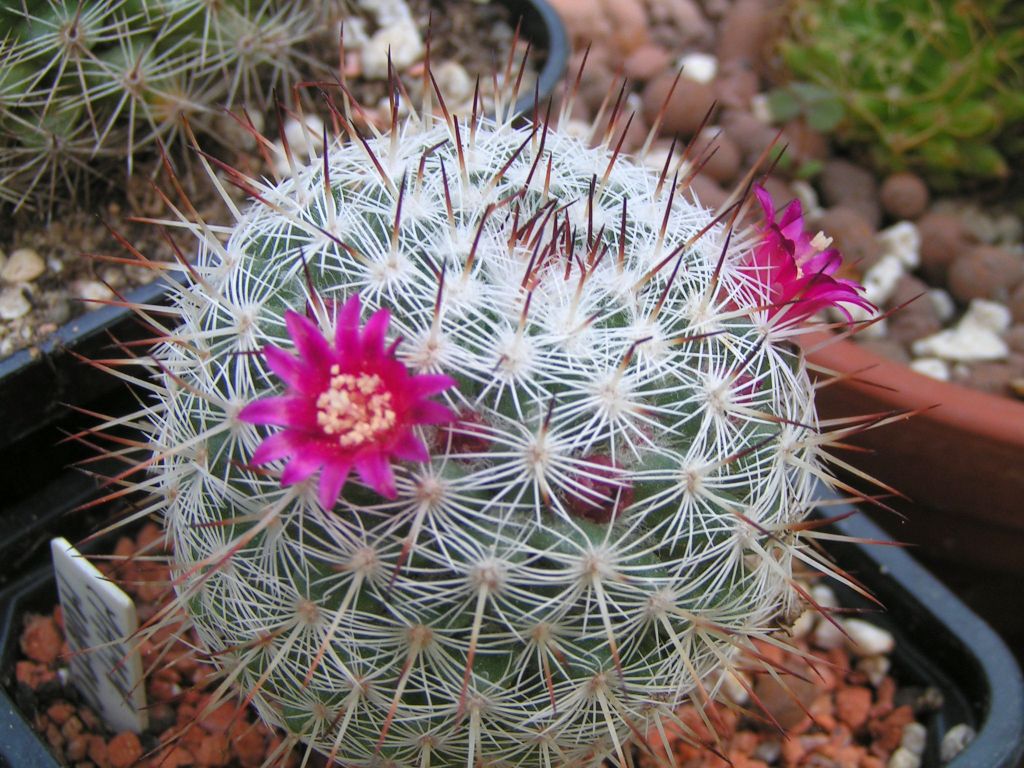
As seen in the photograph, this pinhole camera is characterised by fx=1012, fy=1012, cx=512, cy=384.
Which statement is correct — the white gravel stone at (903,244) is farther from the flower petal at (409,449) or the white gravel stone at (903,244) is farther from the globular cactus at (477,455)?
the flower petal at (409,449)

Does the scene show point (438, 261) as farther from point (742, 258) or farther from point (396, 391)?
point (742, 258)

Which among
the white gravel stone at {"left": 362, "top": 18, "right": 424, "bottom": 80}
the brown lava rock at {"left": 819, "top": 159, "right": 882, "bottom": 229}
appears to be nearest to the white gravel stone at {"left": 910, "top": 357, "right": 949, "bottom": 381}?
the brown lava rock at {"left": 819, "top": 159, "right": 882, "bottom": 229}

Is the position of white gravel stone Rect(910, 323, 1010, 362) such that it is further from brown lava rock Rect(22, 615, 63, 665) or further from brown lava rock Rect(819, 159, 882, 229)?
brown lava rock Rect(22, 615, 63, 665)

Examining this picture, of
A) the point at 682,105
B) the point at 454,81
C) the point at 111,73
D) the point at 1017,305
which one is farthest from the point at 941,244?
the point at 111,73

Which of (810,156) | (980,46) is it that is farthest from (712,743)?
(980,46)

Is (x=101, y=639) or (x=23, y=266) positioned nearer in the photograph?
(x=101, y=639)

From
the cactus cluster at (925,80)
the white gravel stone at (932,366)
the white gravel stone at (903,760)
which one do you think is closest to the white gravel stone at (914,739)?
the white gravel stone at (903,760)

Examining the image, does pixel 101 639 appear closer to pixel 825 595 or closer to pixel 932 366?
pixel 825 595

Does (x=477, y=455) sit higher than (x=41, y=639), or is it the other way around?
(x=477, y=455)
